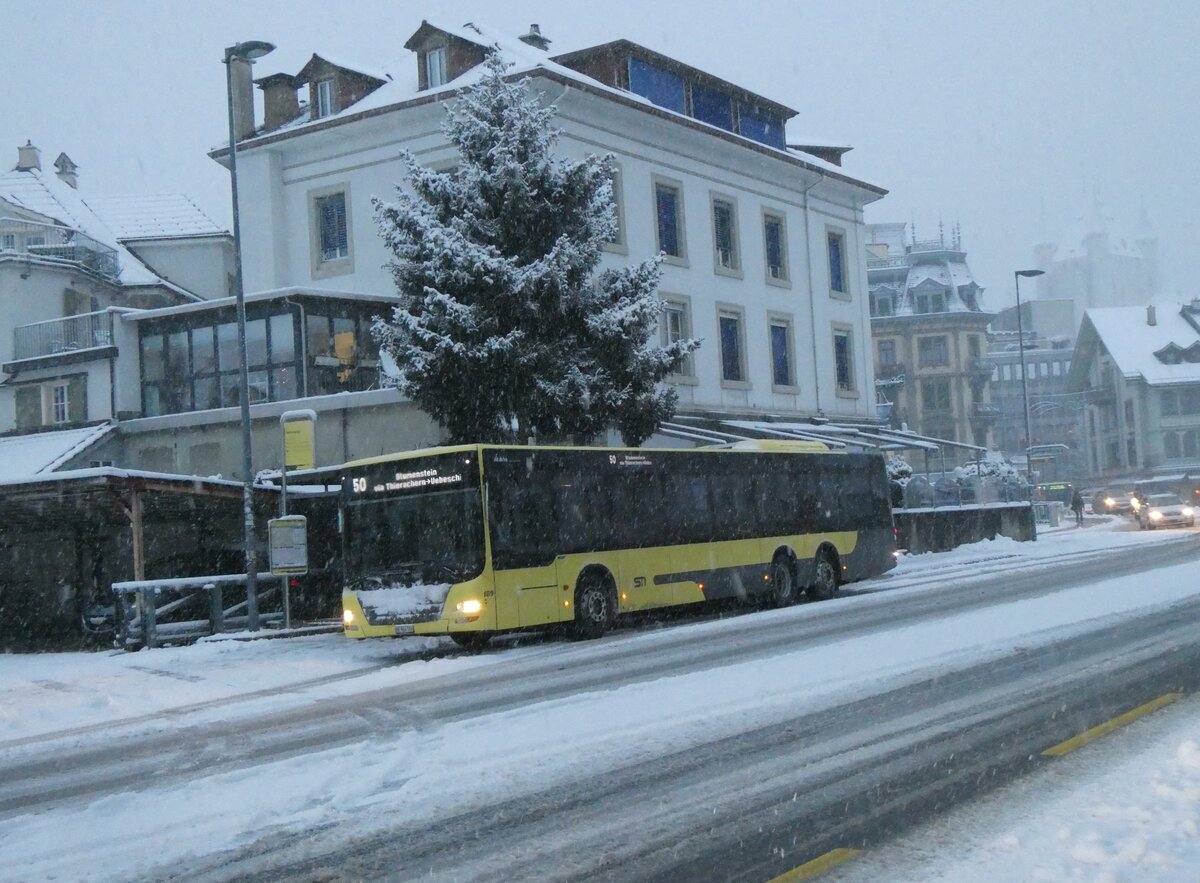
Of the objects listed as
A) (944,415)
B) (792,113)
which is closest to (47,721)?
(792,113)

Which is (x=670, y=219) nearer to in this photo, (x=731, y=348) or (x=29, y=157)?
(x=731, y=348)

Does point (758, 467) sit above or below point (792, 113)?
below

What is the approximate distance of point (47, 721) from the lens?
14016mm

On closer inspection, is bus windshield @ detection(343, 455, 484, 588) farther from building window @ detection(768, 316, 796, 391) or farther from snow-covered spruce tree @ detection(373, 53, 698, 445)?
building window @ detection(768, 316, 796, 391)

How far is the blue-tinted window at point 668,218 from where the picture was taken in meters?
39.1

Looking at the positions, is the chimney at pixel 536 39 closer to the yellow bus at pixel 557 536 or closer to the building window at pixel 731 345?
the building window at pixel 731 345

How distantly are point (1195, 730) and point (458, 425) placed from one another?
18447 mm

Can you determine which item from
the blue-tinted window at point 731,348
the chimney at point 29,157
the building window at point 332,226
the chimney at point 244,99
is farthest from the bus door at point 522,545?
the chimney at point 29,157

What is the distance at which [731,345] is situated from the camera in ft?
138

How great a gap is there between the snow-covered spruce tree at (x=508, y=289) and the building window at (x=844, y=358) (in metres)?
21.9

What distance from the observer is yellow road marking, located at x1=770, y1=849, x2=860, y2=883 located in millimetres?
6230

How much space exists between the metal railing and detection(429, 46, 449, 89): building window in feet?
57.4

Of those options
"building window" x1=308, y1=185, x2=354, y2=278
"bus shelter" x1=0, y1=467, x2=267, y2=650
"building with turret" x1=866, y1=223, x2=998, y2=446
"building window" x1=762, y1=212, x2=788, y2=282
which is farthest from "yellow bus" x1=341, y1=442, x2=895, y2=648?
"building with turret" x1=866, y1=223, x2=998, y2=446

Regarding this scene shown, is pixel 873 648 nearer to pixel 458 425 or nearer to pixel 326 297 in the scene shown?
pixel 458 425
